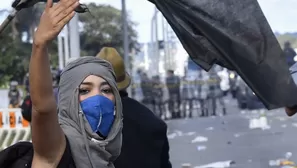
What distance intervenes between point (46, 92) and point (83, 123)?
0.27m

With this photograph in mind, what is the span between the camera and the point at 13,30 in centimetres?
2255

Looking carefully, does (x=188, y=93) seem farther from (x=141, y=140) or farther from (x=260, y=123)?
A: (x=141, y=140)

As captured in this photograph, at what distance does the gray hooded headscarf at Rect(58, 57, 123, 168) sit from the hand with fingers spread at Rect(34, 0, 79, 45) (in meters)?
0.38

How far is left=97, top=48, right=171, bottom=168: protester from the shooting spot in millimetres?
3510

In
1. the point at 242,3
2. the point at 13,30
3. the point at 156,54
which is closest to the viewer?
the point at 242,3

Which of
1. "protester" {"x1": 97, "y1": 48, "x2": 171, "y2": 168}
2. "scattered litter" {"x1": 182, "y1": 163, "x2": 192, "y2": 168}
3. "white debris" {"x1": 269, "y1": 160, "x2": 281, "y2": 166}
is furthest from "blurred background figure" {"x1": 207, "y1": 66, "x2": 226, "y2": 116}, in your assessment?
"protester" {"x1": 97, "y1": 48, "x2": 171, "y2": 168}

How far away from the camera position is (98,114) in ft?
8.22

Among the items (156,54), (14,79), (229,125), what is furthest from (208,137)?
(14,79)

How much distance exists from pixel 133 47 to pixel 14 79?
1009cm

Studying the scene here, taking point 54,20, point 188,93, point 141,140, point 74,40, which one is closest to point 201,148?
point 74,40

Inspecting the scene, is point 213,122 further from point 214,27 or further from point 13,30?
point 214,27

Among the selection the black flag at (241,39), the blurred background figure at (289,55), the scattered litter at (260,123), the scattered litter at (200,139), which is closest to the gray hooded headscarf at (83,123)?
the black flag at (241,39)

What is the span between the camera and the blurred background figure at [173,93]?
669 inches

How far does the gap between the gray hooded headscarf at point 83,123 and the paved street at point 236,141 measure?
674cm
